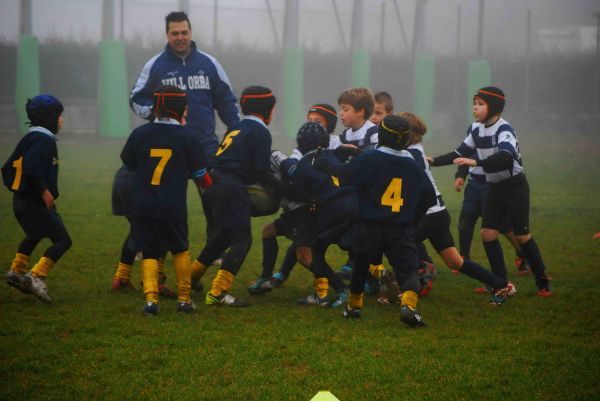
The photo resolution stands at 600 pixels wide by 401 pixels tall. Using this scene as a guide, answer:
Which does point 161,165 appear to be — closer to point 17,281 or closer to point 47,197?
point 47,197

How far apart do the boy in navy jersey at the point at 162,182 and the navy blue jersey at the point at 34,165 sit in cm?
77

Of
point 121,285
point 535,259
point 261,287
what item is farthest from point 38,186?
point 535,259

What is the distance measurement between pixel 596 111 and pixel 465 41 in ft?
20.6

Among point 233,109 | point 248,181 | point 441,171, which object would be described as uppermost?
point 233,109

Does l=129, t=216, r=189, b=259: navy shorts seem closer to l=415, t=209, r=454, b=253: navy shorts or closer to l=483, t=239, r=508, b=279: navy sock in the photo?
l=415, t=209, r=454, b=253: navy shorts

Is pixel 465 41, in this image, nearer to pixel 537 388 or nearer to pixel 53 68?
pixel 53 68

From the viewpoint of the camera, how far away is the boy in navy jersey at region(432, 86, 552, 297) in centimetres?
818

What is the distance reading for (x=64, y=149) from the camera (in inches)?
1070

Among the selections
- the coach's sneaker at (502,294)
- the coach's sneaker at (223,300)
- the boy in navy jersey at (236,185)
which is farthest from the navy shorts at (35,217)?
the coach's sneaker at (502,294)

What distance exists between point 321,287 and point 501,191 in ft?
6.09

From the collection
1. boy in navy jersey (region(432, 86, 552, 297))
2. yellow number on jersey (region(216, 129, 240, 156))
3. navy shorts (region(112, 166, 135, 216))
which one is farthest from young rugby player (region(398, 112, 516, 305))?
navy shorts (region(112, 166, 135, 216))

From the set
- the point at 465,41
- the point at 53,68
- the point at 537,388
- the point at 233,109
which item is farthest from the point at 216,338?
the point at 465,41

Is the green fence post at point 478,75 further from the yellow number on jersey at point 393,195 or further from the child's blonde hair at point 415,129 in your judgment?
the yellow number on jersey at point 393,195

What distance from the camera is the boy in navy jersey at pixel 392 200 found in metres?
6.88
